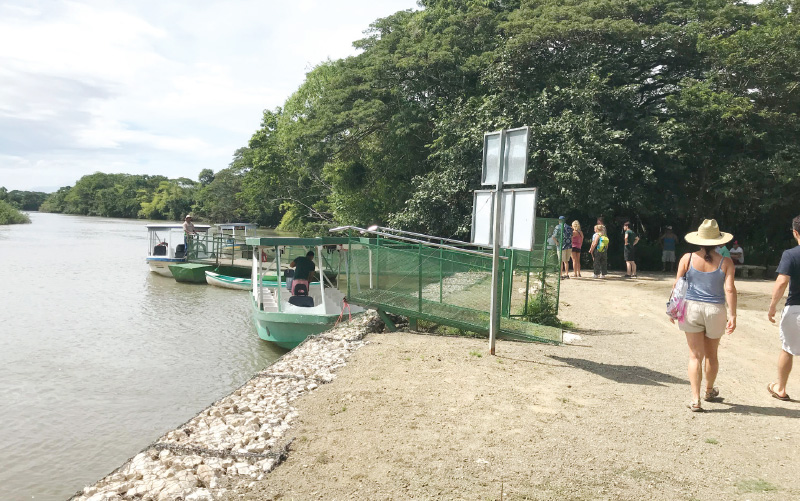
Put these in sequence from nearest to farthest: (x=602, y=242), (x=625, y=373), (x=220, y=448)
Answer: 1. (x=220, y=448)
2. (x=625, y=373)
3. (x=602, y=242)

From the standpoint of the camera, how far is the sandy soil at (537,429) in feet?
14.3

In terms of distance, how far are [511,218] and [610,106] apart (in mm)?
15004

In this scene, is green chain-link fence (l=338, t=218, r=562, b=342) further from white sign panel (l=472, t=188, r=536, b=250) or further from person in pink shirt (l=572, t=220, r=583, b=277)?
person in pink shirt (l=572, t=220, r=583, b=277)

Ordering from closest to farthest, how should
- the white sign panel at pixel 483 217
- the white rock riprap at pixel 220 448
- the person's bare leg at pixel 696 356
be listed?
the white rock riprap at pixel 220 448 → the person's bare leg at pixel 696 356 → the white sign panel at pixel 483 217

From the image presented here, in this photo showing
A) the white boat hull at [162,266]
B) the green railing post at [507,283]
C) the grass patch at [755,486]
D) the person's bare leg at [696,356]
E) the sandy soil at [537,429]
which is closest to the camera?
the grass patch at [755,486]

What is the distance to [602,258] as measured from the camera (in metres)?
17.9

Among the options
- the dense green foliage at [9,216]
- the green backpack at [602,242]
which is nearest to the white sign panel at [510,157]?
the green backpack at [602,242]

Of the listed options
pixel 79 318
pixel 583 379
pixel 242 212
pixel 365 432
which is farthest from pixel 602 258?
pixel 242 212

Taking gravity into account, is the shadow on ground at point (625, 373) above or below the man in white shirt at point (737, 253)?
below

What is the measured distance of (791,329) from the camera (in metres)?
5.85

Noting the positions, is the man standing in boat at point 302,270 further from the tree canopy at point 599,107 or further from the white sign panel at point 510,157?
the tree canopy at point 599,107

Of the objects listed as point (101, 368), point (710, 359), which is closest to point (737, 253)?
point (710, 359)

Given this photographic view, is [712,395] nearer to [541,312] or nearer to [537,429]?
[537,429]

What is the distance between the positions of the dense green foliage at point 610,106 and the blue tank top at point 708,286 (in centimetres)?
1379
